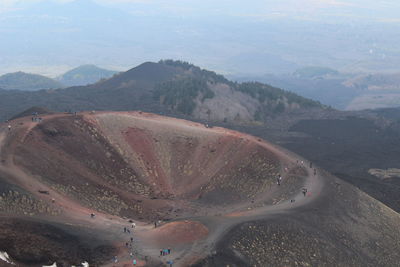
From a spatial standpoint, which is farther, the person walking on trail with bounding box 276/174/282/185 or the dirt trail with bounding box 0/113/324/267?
the person walking on trail with bounding box 276/174/282/185

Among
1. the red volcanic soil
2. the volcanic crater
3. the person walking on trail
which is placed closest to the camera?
the volcanic crater

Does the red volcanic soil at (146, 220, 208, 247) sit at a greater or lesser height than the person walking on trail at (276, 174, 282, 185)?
lesser

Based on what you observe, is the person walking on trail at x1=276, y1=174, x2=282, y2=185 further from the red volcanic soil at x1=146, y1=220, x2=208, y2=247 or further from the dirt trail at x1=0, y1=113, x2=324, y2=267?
the red volcanic soil at x1=146, y1=220, x2=208, y2=247

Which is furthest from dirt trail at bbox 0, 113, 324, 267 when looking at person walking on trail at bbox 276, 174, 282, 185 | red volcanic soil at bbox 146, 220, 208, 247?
person walking on trail at bbox 276, 174, 282, 185

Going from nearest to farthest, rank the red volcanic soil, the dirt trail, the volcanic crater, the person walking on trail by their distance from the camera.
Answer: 1. the volcanic crater
2. the dirt trail
3. the red volcanic soil
4. the person walking on trail

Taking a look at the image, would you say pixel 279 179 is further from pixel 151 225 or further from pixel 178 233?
pixel 178 233

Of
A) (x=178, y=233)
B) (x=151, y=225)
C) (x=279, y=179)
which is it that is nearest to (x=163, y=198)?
(x=151, y=225)

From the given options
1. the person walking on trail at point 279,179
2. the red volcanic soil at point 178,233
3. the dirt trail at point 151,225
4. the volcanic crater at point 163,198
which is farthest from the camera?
the person walking on trail at point 279,179

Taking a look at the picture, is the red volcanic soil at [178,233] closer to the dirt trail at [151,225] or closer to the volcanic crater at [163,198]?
the dirt trail at [151,225]

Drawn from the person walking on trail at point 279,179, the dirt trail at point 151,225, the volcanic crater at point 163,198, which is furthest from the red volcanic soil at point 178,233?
the person walking on trail at point 279,179
